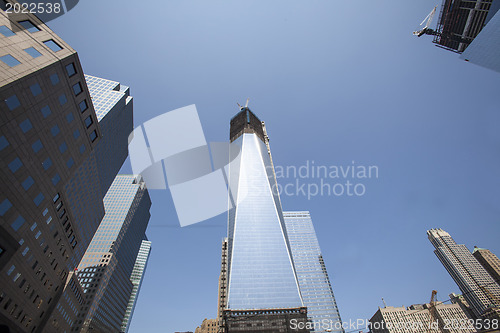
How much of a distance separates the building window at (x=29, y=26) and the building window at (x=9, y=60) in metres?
7.00

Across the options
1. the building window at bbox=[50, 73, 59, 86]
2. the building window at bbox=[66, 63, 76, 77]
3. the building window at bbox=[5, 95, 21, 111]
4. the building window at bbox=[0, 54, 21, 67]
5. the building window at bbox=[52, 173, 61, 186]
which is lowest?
the building window at bbox=[5, 95, 21, 111]

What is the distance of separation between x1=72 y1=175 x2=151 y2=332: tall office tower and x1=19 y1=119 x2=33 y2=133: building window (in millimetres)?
100519

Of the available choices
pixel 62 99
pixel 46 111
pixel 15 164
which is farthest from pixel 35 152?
pixel 62 99

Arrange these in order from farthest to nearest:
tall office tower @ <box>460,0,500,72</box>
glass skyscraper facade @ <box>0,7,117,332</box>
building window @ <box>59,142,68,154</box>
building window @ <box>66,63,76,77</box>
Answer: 1. tall office tower @ <box>460,0,500,72</box>
2. building window @ <box>59,142,68,154</box>
3. building window @ <box>66,63,76,77</box>
4. glass skyscraper facade @ <box>0,7,117,332</box>

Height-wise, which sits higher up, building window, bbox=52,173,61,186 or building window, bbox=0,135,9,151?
building window, bbox=52,173,61,186

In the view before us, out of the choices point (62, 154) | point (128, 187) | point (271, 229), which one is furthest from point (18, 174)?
point (128, 187)

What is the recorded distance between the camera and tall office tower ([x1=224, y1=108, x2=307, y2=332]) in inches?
3588

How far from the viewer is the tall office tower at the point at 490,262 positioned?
18762cm

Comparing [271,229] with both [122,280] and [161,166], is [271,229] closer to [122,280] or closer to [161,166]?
[161,166]

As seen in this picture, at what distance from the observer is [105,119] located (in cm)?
8138

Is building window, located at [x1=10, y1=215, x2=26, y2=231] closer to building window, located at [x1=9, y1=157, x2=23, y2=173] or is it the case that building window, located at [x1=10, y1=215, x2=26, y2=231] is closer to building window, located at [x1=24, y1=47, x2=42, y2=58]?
building window, located at [x1=9, y1=157, x2=23, y2=173]

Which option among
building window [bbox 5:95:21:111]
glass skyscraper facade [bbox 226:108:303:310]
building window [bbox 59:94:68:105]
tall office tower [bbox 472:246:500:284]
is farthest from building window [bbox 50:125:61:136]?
tall office tower [bbox 472:246:500:284]

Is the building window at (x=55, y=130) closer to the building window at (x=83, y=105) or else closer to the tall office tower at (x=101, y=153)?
the building window at (x=83, y=105)

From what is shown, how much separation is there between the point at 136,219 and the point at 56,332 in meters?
103
